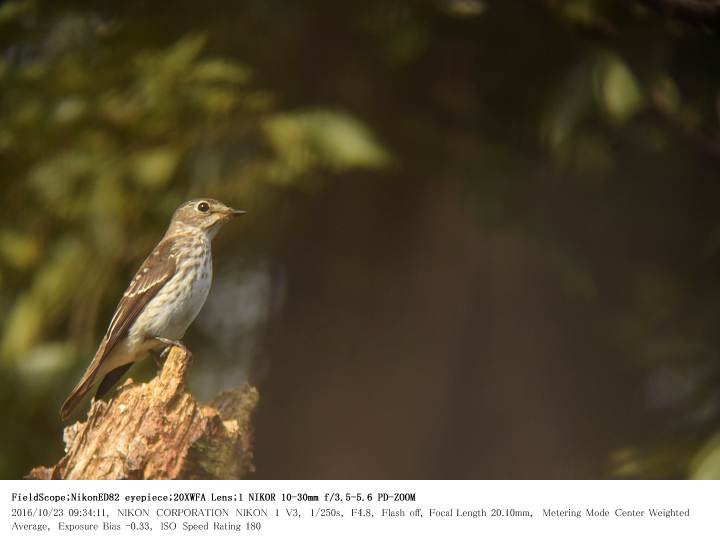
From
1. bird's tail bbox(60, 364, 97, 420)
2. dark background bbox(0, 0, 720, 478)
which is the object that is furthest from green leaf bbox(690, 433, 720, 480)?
bird's tail bbox(60, 364, 97, 420)

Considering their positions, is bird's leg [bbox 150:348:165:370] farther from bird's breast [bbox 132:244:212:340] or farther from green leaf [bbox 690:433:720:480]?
green leaf [bbox 690:433:720:480]

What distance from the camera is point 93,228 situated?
6.47 feet

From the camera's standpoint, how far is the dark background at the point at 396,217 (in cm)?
197

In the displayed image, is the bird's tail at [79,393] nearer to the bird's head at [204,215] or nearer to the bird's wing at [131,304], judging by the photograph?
the bird's wing at [131,304]

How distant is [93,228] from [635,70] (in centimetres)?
115

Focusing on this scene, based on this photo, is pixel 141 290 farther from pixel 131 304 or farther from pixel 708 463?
pixel 708 463

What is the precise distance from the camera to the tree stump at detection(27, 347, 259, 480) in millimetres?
1422

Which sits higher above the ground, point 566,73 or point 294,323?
point 566,73

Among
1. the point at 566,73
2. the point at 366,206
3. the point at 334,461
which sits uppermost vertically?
the point at 566,73

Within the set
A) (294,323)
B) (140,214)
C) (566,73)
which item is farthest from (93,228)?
(566,73)

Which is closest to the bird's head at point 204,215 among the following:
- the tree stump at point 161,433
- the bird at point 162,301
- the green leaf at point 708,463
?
the bird at point 162,301

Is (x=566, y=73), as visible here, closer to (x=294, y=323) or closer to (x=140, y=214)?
(x=294, y=323)
